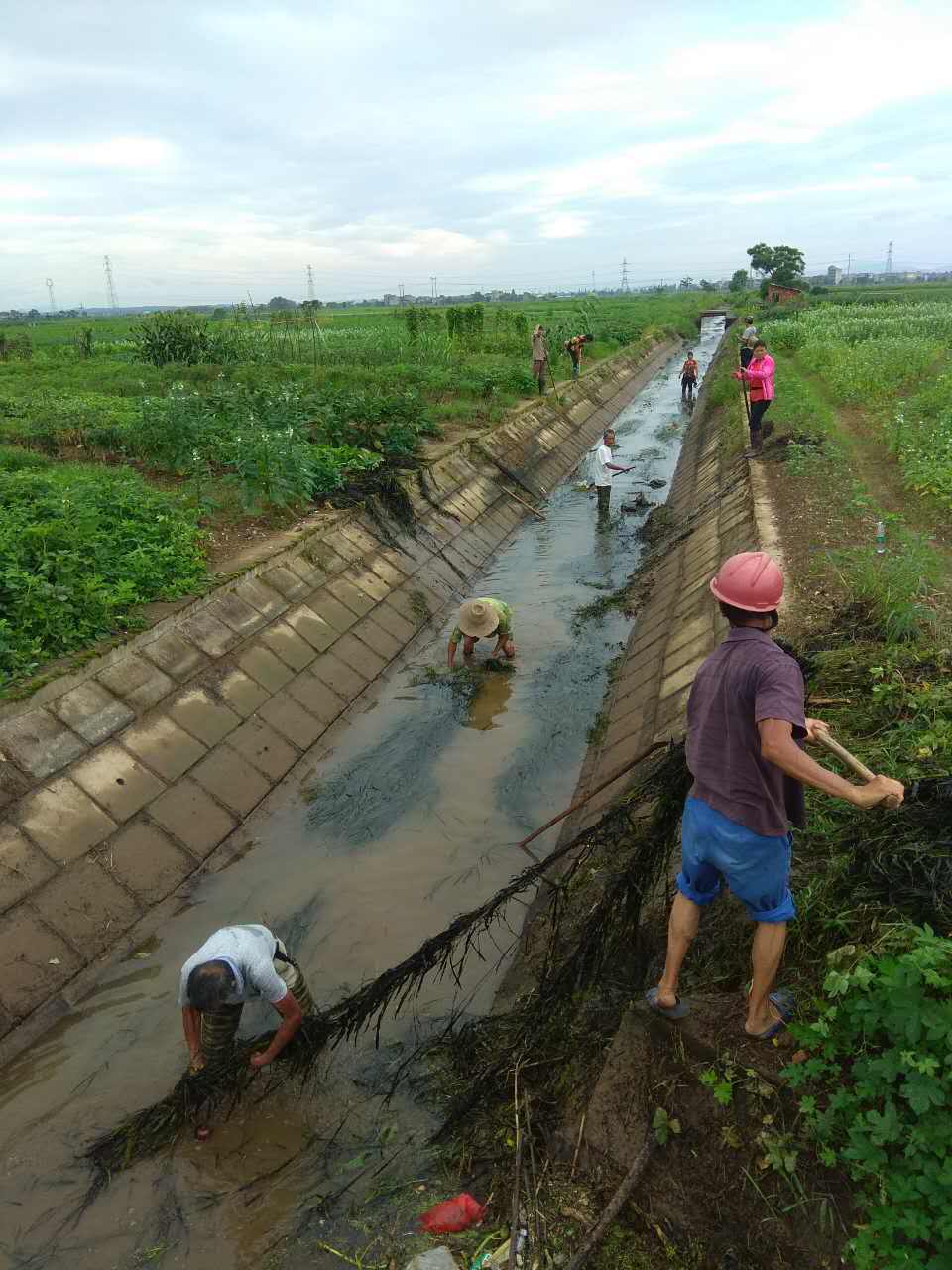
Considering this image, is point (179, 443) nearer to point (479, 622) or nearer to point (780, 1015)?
point (479, 622)

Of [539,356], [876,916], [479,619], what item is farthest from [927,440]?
[876,916]

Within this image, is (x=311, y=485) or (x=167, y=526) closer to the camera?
(x=167, y=526)

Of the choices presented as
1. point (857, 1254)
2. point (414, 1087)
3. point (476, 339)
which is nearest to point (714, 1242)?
point (857, 1254)

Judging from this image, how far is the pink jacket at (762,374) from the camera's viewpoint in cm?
1436

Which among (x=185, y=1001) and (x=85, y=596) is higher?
(x=85, y=596)

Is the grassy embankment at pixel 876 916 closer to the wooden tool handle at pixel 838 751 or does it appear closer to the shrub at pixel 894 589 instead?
the shrub at pixel 894 589

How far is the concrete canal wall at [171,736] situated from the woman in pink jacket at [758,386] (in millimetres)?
7060

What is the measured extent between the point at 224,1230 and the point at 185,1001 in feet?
3.43

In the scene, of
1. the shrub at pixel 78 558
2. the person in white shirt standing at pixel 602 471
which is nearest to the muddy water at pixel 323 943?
the shrub at pixel 78 558

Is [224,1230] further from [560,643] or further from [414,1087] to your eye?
[560,643]

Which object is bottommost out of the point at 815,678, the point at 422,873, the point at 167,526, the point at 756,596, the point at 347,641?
the point at 422,873

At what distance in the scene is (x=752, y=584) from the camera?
303cm

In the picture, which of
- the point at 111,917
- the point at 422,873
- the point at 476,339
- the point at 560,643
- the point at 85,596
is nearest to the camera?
the point at 111,917

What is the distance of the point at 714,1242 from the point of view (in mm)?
2943
